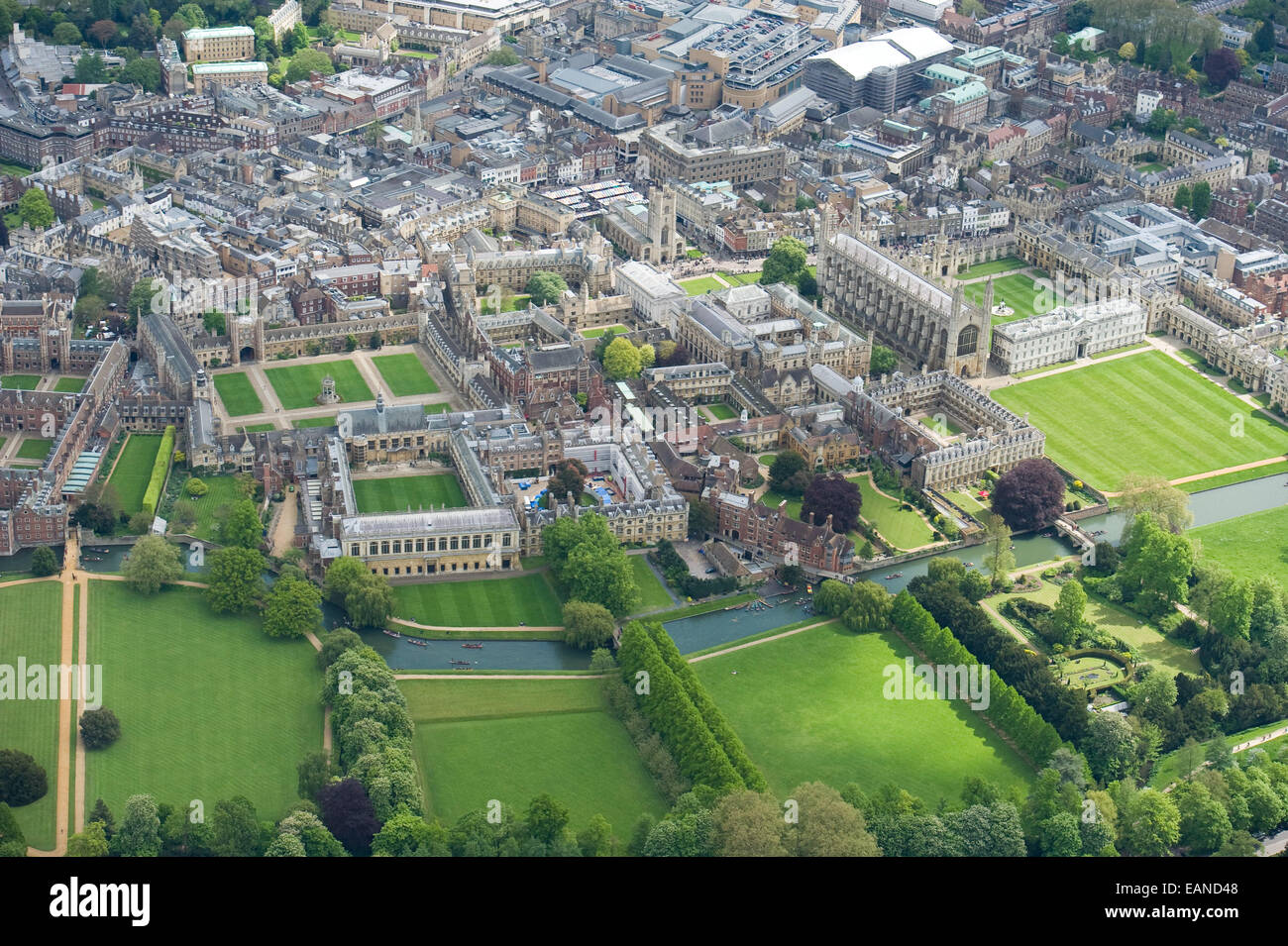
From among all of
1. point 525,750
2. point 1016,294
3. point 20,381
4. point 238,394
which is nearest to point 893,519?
point 525,750

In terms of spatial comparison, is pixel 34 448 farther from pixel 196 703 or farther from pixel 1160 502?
pixel 1160 502

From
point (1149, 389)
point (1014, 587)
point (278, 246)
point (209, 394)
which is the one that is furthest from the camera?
point (278, 246)

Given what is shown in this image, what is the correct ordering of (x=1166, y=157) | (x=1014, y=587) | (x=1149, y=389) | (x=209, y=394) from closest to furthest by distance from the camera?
(x=1014, y=587) → (x=209, y=394) → (x=1149, y=389) → (x=1166, y=157)

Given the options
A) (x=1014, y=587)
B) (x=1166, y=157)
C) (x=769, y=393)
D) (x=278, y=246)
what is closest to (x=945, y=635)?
(x=1014, y=587)

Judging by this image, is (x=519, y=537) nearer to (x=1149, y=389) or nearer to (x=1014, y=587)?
(x=1014, y=587)

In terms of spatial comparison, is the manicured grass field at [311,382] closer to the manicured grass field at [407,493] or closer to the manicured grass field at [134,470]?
the manicured grass field at [134,470]

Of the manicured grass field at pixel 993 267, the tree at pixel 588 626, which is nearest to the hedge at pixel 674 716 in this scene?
the tree at pixel 588 626
